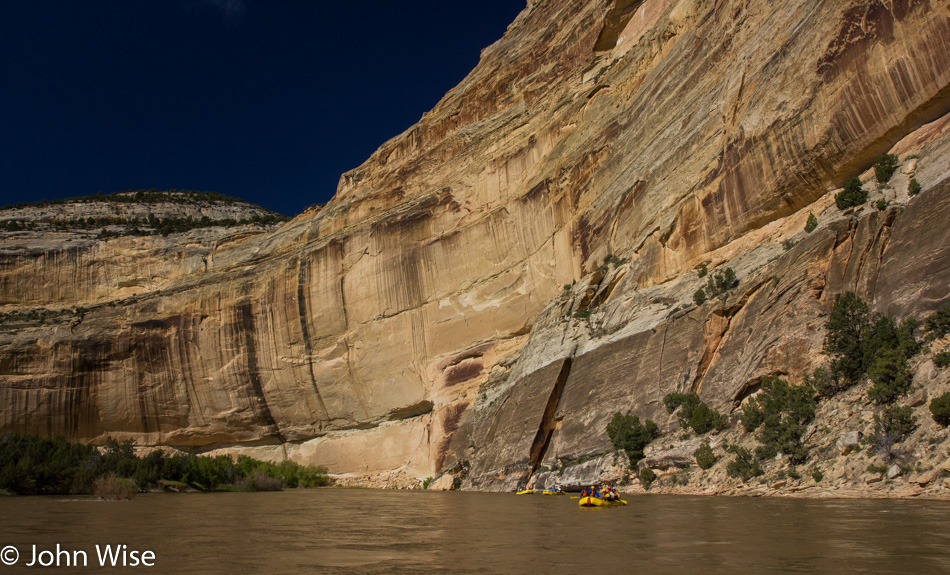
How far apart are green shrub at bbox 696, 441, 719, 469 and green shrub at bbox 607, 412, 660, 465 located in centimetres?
243

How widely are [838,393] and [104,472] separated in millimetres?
26517

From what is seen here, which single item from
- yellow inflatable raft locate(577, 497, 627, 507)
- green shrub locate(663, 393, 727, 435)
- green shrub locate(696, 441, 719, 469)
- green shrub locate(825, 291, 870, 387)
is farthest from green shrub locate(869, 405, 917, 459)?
yellow inflatable raft locate(577, 497, 627, 507)

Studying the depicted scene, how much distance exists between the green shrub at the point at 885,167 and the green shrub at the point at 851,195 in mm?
490

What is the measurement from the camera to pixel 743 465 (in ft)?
50.5

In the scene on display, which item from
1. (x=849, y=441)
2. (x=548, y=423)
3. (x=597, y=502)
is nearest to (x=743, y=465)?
(x=849, y=441)

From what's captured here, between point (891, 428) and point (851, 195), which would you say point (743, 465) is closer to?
point (891, 428)

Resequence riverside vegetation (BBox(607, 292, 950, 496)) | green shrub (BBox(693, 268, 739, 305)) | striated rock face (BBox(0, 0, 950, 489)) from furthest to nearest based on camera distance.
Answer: green shrub (BBox(693, 268, 739, 305)), striated rock face (BBox(0, 0, 950, 489)), riverside vegetation (BBox(607, 292, 950, 496))

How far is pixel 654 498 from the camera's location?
16.4 metres

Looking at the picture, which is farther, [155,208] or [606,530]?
[155,208]

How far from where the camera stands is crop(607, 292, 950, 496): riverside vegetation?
12.3 meters

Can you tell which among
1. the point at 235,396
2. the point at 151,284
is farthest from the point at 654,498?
the point at 151,284

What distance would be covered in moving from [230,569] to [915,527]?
325 inches

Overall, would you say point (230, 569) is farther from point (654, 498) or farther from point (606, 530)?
point (654, 498)

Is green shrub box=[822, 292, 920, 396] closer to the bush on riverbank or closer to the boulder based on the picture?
the bush on riverbank
